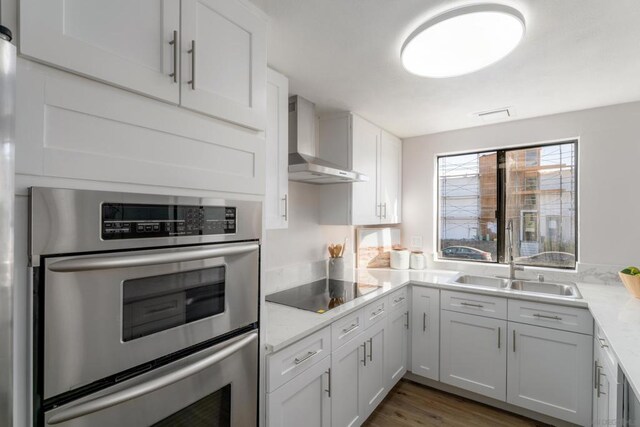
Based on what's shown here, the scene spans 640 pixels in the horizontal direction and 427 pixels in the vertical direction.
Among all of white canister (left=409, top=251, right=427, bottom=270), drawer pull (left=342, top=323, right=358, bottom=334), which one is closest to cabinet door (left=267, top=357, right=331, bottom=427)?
drawer pull (left=342, top=323, right=358, bottom=334)

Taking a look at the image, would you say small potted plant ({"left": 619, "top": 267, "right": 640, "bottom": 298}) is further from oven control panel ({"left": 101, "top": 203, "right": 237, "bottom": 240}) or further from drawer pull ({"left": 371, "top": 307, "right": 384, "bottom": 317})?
oven control panel ({"left": 101, "top": 203, "right": 237, "bottom": 240})

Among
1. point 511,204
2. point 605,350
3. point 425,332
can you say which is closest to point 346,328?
point 425,332

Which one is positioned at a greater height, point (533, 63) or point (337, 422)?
point (533, 63)

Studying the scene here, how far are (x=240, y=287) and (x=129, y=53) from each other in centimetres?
87

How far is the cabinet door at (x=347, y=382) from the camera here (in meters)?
1.75

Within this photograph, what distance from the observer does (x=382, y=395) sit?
229 cm

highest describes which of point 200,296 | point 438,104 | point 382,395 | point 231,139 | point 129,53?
point 438,104

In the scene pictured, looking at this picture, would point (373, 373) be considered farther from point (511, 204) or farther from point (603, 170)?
point (603, 170)

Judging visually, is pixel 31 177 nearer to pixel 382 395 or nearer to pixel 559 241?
pixel 382 395

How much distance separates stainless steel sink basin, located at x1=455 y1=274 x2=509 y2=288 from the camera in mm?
2758

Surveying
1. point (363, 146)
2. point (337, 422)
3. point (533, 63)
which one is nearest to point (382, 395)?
point (337, 422)

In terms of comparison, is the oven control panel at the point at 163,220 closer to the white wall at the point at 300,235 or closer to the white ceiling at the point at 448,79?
the white ceiling at the point at 448,79

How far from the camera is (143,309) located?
3.09 ft

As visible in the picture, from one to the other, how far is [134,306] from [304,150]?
1567mm
